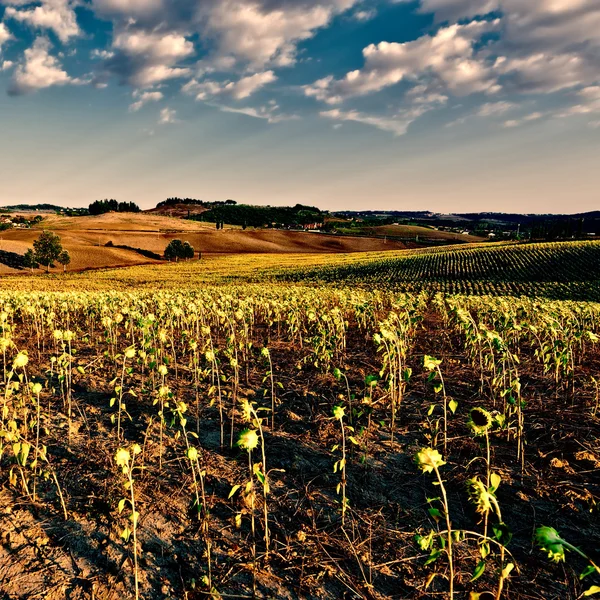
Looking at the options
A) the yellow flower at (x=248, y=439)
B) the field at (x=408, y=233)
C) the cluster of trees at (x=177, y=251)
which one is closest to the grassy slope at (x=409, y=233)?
the field at (x=408, y=233)

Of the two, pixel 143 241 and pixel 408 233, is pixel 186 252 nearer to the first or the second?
pixel 143 241

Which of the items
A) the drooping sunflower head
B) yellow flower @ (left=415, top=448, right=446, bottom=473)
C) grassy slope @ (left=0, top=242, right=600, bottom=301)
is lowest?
grassy slope @ (left=0, top=242, right=600, bottom=301)

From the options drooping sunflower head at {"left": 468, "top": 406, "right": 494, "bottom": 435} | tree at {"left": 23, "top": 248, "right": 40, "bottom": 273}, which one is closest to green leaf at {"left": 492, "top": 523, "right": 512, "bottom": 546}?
drooping sunflower head at {"left": 468, "top": 406, "right": 494, "bottom": 435}

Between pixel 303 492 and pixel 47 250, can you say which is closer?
pixel 303 492

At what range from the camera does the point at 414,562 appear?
3.64 meters

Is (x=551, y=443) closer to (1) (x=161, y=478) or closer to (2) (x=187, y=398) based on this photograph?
(1) (x=161, y=478)

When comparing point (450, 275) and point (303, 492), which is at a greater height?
point (303, 492)

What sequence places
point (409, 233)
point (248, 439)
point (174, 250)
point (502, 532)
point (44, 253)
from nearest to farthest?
point (502, 532) < point (248, 439) < point (44, 253) < point (174, 250) < point (409, 233)

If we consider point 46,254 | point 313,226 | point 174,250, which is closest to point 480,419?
point 46,254

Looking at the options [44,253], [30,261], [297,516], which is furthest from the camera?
[44,253]

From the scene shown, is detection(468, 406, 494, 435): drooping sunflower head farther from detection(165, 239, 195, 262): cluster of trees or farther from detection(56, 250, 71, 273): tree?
detection(165, 239, 195, 262): cluster of trees

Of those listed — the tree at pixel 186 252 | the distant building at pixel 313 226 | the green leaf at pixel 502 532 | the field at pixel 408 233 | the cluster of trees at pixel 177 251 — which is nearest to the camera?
the green leaf at pixel 502 532

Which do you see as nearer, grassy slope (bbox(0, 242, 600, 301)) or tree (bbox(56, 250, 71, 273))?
grassy slope (bbox(0, 242, 600, 301))

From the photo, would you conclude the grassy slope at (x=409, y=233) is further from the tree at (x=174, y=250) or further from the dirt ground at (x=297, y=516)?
the dirt ground at (x=297, y=516)
